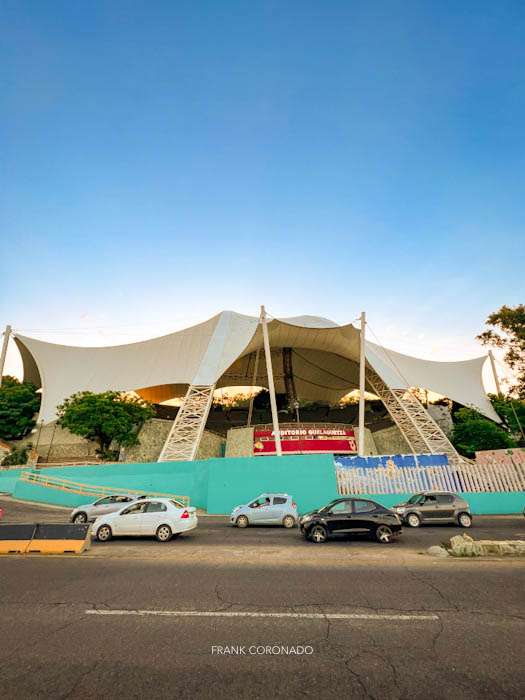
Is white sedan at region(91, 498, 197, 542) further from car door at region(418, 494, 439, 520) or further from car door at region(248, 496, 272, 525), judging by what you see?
car door at region(418, 494, 439, 520)

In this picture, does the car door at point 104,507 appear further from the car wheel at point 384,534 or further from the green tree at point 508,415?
the green tree at point 508,415

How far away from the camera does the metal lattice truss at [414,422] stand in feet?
109

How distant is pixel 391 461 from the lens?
2120 cm

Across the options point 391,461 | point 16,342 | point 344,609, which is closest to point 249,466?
point 391,461

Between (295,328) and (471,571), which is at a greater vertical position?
(295,328)

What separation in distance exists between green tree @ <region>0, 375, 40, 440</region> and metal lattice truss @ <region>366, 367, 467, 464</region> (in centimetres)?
3822

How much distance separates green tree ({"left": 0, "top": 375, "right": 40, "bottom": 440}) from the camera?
38188 millimetres

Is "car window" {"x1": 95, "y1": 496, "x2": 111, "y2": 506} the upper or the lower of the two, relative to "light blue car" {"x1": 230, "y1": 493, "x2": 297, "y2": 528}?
upper

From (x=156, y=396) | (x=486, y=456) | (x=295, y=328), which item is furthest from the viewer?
(x=156, y=396)

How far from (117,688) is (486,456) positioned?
92.2ft

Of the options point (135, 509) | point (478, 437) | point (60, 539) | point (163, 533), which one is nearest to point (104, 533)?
point (135, 509)

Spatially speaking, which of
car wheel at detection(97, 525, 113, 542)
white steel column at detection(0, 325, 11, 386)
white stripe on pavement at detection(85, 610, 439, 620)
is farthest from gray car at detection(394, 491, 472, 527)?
white steel column at detection(0, 325, 11, 386)

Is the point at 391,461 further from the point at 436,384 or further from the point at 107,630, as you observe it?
the point at 436,384

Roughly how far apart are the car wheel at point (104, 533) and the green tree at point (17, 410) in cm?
3268
